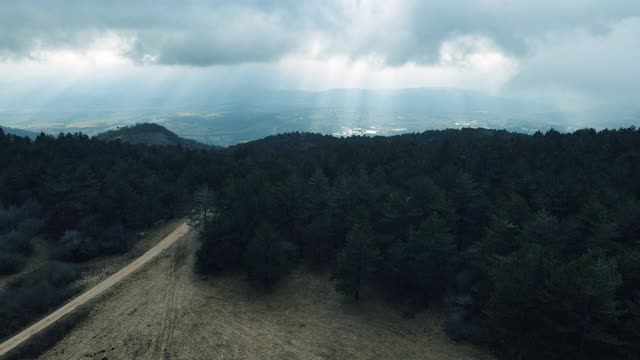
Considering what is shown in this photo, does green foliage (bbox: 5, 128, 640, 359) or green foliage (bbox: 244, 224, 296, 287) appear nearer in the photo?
green foliage (bbox: 5, 128, 640, 359)

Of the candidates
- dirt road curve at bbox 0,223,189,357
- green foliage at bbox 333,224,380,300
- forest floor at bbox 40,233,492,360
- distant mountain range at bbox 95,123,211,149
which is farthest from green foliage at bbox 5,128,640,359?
distant mountain range at bbox 95,123,211,149

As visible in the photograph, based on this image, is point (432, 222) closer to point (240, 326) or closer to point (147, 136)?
point (240, 326)

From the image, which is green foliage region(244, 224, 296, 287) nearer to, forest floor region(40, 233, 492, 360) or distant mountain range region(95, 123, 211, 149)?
forest floor region(40, 233, 492, 360)

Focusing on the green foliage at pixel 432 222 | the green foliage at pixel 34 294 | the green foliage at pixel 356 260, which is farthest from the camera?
the green foliage at pixel 356 260

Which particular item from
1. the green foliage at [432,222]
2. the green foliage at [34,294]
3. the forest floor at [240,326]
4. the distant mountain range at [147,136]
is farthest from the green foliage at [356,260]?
the distant mountain range at [147,136]

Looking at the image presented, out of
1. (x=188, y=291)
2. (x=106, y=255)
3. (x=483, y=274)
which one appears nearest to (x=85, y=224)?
(x=106, y=255)

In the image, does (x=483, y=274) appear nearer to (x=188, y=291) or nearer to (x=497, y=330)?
(x=497, y=330)

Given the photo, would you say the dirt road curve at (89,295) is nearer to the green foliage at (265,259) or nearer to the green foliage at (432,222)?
the green foliage at (432,222)
